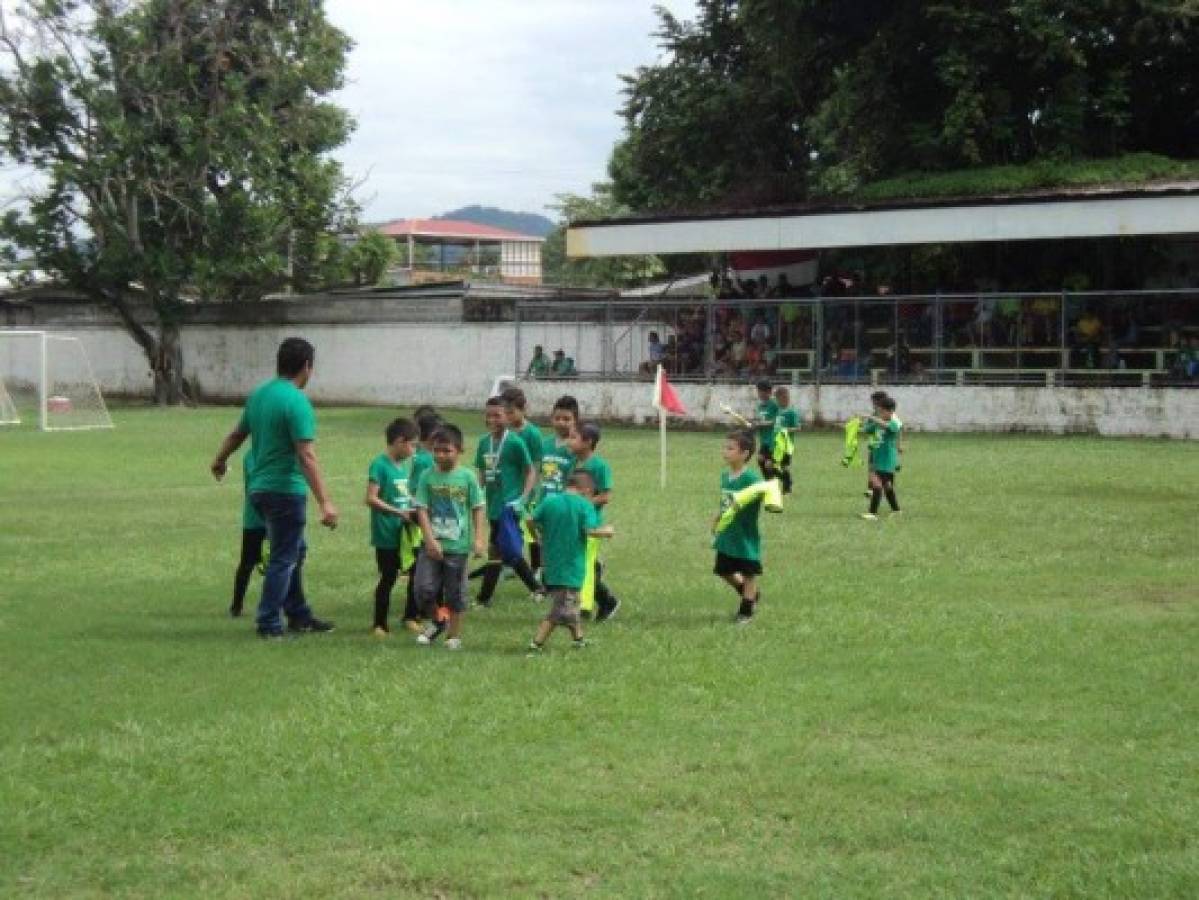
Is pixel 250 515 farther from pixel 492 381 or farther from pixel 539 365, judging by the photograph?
pixel 492 381

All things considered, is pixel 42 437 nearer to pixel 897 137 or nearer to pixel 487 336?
pixel 487 336

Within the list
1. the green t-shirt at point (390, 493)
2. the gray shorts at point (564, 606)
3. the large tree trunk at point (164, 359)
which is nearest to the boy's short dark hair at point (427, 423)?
the green t-shirt at point (390, 493)

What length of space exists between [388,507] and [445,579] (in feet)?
3.24

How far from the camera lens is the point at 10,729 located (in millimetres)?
8812

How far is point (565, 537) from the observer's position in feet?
35.9

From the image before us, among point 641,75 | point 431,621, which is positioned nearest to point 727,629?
point 431,621

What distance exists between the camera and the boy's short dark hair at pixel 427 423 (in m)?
12.2

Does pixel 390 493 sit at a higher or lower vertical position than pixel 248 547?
higher

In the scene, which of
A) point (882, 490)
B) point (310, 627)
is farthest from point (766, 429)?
point (310, 627)

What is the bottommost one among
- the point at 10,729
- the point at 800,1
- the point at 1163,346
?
the point at 10,729

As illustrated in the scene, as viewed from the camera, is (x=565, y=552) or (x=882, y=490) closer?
Result: (x=565, y=552)

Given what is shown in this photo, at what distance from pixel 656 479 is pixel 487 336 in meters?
23.4

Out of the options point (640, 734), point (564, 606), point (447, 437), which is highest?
point (447, 437)

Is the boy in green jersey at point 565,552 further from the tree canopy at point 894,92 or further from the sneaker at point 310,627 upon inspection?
the tree canopy at point 894,92
